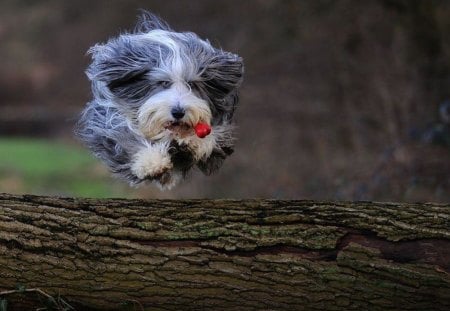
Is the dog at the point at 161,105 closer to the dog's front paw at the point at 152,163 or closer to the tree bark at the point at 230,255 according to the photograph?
the dog's front paw at the point at 152,163

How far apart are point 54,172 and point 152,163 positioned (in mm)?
11597

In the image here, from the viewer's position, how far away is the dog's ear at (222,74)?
18.0ft

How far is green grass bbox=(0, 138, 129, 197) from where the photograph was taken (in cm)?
1423

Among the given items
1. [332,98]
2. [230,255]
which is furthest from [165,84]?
[332,98]

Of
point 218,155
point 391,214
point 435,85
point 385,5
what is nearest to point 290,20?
point 385,5

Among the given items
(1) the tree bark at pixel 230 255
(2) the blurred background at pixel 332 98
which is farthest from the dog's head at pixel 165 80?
(2) the blurred background at pixel 332 98

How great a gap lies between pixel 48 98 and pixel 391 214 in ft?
69.3

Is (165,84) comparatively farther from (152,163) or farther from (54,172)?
(54,172)

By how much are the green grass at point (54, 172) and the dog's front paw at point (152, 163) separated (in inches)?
267

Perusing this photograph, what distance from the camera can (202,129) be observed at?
206 inches

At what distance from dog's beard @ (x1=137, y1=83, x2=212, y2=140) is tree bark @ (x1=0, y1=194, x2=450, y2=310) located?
2.38ft

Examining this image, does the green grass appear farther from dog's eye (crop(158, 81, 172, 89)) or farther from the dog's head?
dog's eye (crop(158, 81, 172, 89))

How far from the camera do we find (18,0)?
2447cm

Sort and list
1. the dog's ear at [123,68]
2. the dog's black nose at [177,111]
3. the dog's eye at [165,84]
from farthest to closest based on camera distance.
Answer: the dog's ear at [123,68] < the dog's eye at [165,84] < the dog's black nose at [177,111]
